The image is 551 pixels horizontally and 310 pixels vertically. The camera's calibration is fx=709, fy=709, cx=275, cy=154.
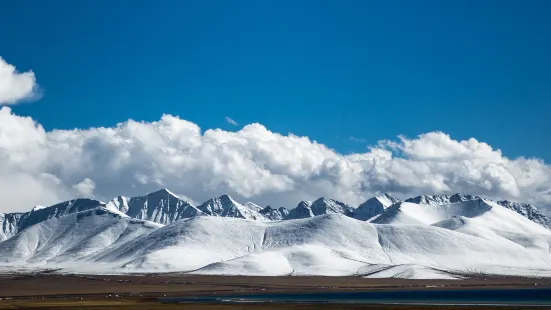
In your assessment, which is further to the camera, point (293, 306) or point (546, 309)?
point (293, 306)

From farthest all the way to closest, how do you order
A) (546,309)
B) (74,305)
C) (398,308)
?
(74,305), (398,308), (546,309)

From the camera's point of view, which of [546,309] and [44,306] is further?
[44,306]

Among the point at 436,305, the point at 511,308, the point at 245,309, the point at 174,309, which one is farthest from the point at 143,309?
the point at 511,308

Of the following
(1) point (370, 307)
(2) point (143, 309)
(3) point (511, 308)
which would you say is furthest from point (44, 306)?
(3) point (511, 308)

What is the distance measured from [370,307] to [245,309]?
2178 centimetres

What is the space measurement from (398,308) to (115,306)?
4950 centimetres

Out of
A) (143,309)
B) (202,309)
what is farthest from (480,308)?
(143,309)

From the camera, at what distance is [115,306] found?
12550 cm

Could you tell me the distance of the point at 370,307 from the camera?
122m

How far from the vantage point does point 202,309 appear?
119 m

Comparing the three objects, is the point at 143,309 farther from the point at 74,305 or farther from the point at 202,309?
the point at 74,305

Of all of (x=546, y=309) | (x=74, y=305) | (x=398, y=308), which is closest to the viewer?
(x=546, y=309)

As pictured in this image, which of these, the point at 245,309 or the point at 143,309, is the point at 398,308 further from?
the point at 143,309

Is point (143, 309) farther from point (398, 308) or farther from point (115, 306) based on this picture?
point (398, 308)
